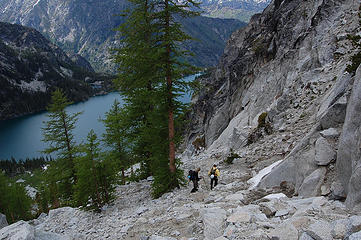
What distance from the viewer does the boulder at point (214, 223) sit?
7.70 meters

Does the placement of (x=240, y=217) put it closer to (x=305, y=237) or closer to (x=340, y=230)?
(x=305, y=237)

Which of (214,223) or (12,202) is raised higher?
(214,223)

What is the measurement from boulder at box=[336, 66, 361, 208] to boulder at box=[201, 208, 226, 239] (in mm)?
3666

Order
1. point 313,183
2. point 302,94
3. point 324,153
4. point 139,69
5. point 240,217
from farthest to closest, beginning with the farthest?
point 302,94
point 139,69
point 324,153
point 313,183
point 240,217

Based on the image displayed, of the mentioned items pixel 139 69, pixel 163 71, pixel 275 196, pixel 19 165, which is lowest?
pixel 19 165

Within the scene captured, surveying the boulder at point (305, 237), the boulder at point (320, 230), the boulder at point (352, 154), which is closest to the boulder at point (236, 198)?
the boulder at point (352, 154)

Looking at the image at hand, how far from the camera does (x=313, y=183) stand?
859cm

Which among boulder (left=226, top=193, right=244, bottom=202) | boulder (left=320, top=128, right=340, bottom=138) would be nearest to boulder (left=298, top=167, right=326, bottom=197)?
boulder (left=320, top=128, right=340, bottom=138)

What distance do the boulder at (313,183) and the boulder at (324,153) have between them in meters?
0.28

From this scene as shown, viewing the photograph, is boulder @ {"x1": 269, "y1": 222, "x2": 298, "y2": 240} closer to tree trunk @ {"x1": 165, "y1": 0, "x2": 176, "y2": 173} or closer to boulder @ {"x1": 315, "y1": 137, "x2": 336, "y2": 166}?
boulder @ {"x1": 315, "y1": 137, "x2": 336, "y2": 166}

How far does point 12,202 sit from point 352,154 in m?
41.7

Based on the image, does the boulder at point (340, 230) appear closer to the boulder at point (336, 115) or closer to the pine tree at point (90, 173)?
the boulder at point (336, 115)

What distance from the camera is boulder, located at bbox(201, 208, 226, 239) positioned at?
7696 mm

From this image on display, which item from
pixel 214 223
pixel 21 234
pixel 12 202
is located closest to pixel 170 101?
pixel 214 223
